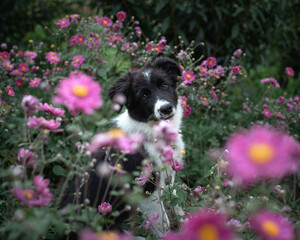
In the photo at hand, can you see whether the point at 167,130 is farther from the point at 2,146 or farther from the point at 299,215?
the point at 2,146

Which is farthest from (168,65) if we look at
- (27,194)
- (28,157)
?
(27,194)

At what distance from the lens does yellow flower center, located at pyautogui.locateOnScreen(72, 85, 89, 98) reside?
108 centimetres

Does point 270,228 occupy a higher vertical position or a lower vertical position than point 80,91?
lower

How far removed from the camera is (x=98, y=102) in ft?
3.62

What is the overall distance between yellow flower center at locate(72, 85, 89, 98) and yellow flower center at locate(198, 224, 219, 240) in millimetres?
652

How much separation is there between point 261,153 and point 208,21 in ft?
13.3

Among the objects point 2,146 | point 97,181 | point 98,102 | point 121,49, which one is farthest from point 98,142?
point 121,49

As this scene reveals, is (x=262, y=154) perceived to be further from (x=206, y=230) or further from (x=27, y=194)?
(x=27, y=194)

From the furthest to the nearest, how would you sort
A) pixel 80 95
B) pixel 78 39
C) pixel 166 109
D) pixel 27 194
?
pixel 78 39
pixel 166 109
pixel 27 194
pixel 80 95

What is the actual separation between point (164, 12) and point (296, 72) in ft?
9.42

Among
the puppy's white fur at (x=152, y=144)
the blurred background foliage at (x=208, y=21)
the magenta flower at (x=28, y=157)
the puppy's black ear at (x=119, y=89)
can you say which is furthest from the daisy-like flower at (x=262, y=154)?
the blurred background foliage at (x=208, y=21)

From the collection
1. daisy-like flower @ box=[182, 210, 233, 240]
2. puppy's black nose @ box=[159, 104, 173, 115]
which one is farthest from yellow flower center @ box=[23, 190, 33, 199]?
puppy's black nose @ box=[159, 104, 173, 115]

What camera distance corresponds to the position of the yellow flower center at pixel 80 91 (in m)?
1.08

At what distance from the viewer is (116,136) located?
3.91 ft
